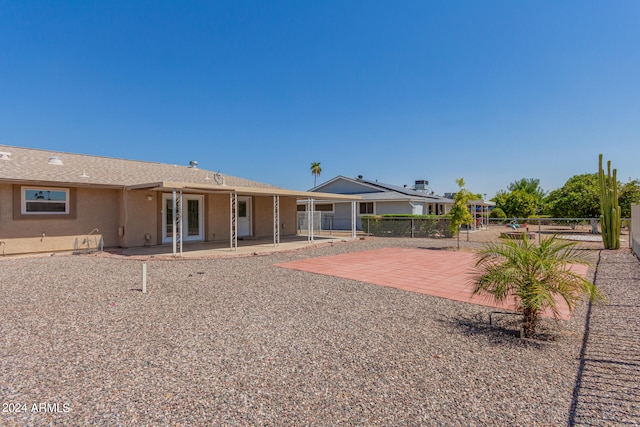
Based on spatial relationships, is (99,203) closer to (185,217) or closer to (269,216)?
(185,217)

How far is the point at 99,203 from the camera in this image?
12.8m

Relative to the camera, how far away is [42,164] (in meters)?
12.9

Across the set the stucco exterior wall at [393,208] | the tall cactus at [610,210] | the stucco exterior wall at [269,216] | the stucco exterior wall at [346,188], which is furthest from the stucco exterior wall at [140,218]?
the stucco exterior wall at [346,188]

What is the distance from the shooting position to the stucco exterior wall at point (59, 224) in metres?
11.0

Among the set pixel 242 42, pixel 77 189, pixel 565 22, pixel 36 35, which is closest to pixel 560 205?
pixel 565 22

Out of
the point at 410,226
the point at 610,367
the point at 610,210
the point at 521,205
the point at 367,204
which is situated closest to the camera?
the point at 610,367

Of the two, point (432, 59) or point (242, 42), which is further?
point (242, 42)

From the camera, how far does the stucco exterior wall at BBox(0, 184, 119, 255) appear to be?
11.0 meters

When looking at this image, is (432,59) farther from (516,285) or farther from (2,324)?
(2,324)

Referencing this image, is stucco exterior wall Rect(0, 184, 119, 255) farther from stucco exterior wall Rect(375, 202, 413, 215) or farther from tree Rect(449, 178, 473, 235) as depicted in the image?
stucco exterior wall Rect(375, 202, 413, 215)

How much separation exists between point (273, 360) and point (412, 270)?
6619 mm

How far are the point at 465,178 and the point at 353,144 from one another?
1684cm

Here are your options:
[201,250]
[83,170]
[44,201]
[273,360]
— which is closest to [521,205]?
[201,250]

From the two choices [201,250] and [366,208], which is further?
[366,208]
